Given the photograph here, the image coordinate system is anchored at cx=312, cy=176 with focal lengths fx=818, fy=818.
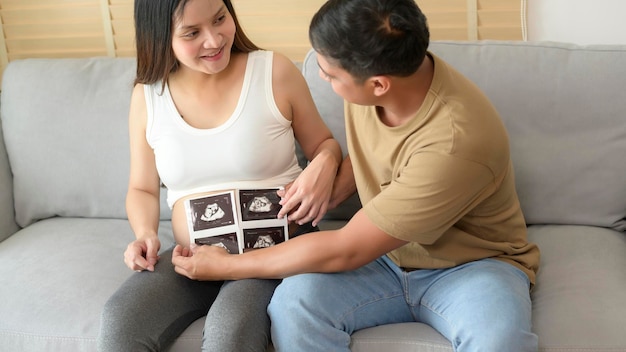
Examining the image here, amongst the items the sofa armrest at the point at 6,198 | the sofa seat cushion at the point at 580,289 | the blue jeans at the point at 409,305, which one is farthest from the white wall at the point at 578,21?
the sofa armrest at the point at 6,198

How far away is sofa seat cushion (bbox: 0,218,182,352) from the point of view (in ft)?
5.94

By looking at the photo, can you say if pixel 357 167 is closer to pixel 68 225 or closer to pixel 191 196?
pixel 191 196

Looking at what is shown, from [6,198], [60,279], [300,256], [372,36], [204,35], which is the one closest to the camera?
[372,36]

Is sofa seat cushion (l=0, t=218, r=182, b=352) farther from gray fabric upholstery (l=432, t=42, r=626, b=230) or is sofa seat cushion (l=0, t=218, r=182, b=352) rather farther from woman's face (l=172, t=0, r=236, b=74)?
gray fabric upholstery (l=432, t=42, r=626, b=230)

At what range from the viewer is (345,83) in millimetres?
1537

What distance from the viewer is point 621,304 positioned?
1673mm

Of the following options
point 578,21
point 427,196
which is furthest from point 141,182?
point 578,21

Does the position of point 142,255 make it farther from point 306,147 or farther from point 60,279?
point 306,147

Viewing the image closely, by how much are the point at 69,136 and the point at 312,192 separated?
34.0 inches

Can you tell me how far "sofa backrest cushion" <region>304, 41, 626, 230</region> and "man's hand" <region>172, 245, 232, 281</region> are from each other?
78 centimetres

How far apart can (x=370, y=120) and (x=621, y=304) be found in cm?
64

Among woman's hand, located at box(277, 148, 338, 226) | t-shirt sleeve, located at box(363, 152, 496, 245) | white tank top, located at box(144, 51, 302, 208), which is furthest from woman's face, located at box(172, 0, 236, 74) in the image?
t-shirt sleeve, located at box(363, 152, 496, 245)

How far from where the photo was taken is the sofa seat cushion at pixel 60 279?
181cm

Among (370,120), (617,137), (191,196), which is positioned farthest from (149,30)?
(617,137)
